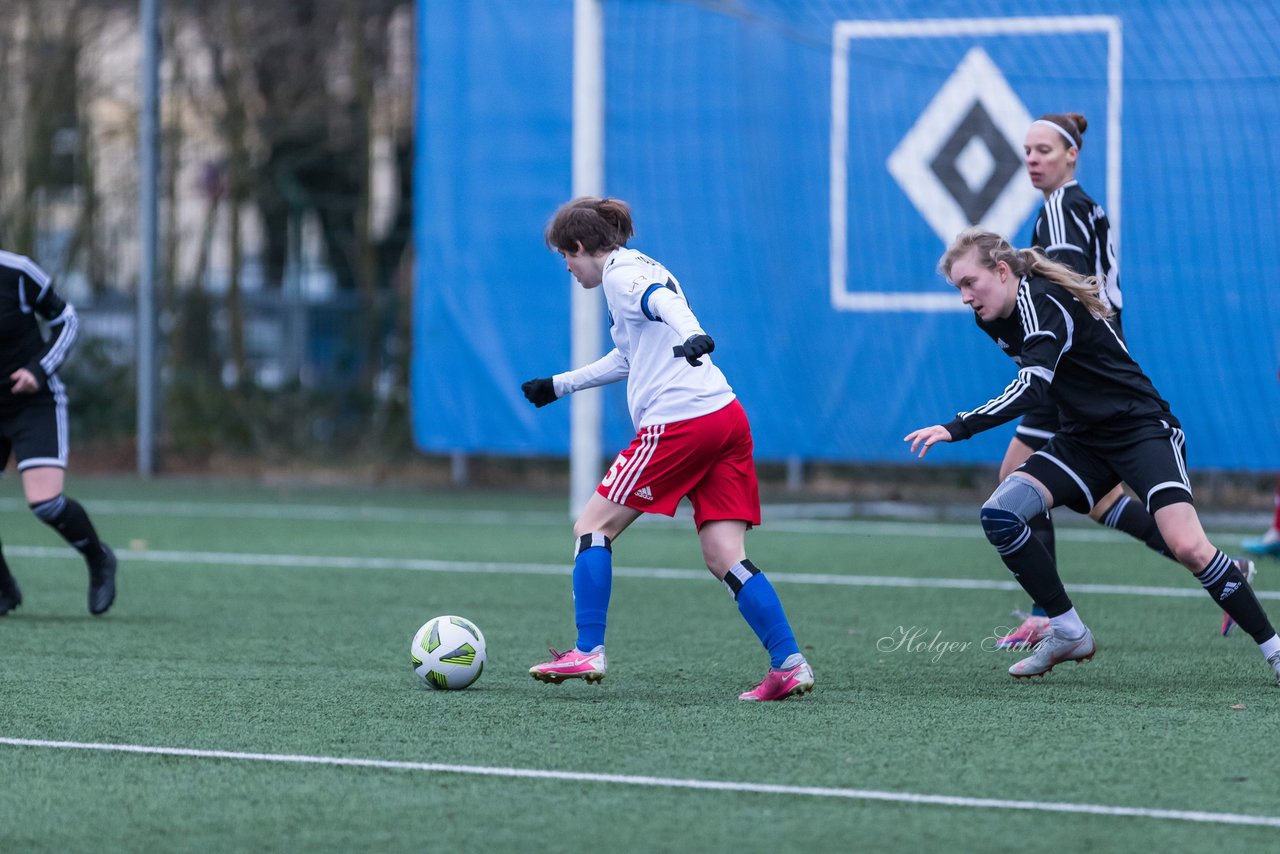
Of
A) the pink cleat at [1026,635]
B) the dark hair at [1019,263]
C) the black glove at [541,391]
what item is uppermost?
the dark hair at [1019,263]

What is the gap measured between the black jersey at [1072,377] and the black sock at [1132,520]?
0.80 meters

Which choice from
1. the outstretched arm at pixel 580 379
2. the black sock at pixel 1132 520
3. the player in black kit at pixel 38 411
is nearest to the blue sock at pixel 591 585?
the outstretched arm at pixel 580 379

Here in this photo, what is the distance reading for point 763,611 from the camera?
5875mm

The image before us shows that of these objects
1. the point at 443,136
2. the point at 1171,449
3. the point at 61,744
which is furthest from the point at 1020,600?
the point at 443,136

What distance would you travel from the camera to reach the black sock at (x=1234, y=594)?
5.98 m

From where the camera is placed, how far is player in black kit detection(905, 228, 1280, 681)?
19.4 ft

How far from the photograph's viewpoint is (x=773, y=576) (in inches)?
392

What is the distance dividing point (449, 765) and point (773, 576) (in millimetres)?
5205

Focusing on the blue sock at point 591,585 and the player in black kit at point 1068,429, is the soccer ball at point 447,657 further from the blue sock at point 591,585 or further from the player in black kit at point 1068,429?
the player in black kit at point 1068,429

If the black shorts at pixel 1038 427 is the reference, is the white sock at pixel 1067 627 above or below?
below

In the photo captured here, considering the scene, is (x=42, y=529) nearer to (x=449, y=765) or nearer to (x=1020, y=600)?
(x=1020, y=600)

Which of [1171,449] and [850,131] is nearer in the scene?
[1171,449]

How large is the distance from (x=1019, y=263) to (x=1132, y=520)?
145 cm

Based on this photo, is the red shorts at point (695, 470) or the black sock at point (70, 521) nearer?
the red shorts at point (695, 470)
